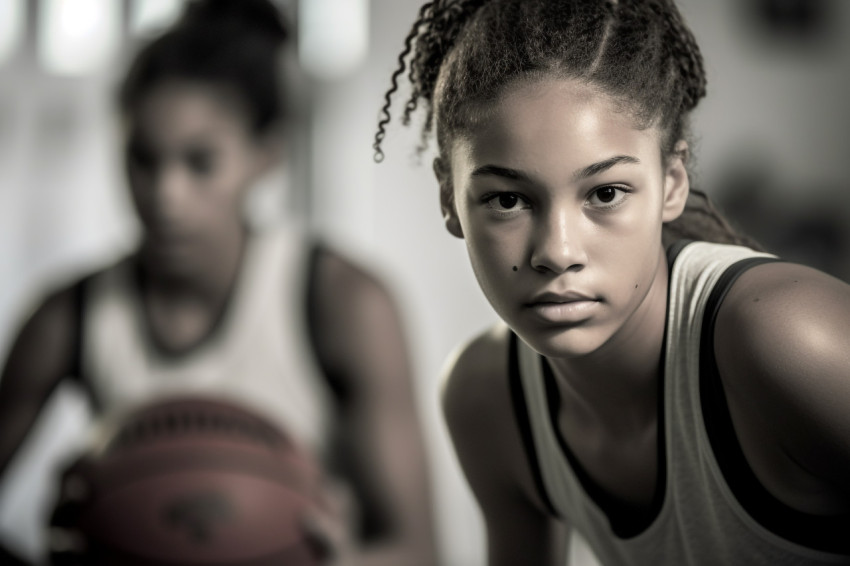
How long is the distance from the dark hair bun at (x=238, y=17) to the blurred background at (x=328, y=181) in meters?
0.30

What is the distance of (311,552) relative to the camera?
3.27 ft

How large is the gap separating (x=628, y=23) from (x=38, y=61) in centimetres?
153

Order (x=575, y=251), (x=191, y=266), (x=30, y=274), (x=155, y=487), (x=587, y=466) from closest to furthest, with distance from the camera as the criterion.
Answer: (x=575, y=251) → (x=587, y=466) → (x=155, y=487) → (x=191, y=266) → (x=30, y=274)

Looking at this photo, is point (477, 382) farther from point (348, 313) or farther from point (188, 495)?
point (348, 313)

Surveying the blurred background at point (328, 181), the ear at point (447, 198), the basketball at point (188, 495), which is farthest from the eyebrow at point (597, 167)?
the blurred background at point (328, 181)

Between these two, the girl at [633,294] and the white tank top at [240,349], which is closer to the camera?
the girl at [633,294]

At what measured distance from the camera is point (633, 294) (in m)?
0.50

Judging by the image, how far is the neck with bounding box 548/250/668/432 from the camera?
55 centimetres

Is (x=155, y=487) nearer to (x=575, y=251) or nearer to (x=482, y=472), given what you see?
(x=482, y=472)

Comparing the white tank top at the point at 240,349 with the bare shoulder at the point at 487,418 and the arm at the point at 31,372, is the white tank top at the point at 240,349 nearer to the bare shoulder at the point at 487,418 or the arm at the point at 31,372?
the arm at the point at 31,372

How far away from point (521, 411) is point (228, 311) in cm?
77

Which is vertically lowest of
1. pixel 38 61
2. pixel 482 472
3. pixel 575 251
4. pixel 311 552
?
pixel 311 552

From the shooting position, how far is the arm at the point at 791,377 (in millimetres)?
456

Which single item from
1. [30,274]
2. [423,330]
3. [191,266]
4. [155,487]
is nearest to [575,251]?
[155,487]
